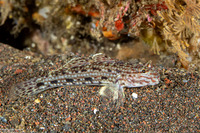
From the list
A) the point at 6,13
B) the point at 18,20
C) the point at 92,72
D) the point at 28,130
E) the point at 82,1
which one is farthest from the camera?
the point at 18,20

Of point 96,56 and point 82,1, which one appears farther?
point 82,1

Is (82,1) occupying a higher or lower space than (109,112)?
higher

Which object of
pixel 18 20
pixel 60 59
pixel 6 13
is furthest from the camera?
pixel 18 20

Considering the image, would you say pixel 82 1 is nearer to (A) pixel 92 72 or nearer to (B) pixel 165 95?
(A) pixel 92 72

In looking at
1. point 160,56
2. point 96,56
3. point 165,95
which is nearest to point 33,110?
point 96,56

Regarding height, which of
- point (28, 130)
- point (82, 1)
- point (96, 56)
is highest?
point (82, 1)

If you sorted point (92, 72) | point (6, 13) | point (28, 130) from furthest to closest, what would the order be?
point (6, 13) < point (92, 72) < point (28, 130)

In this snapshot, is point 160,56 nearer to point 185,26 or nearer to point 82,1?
point 185,26

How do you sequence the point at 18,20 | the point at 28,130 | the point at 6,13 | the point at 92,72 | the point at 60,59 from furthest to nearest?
the point at 18,20
the point at 6,13
the point at 60,59
the point at 92,72
the point at 28,130

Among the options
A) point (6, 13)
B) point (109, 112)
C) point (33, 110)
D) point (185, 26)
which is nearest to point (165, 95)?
point (109, 112)
